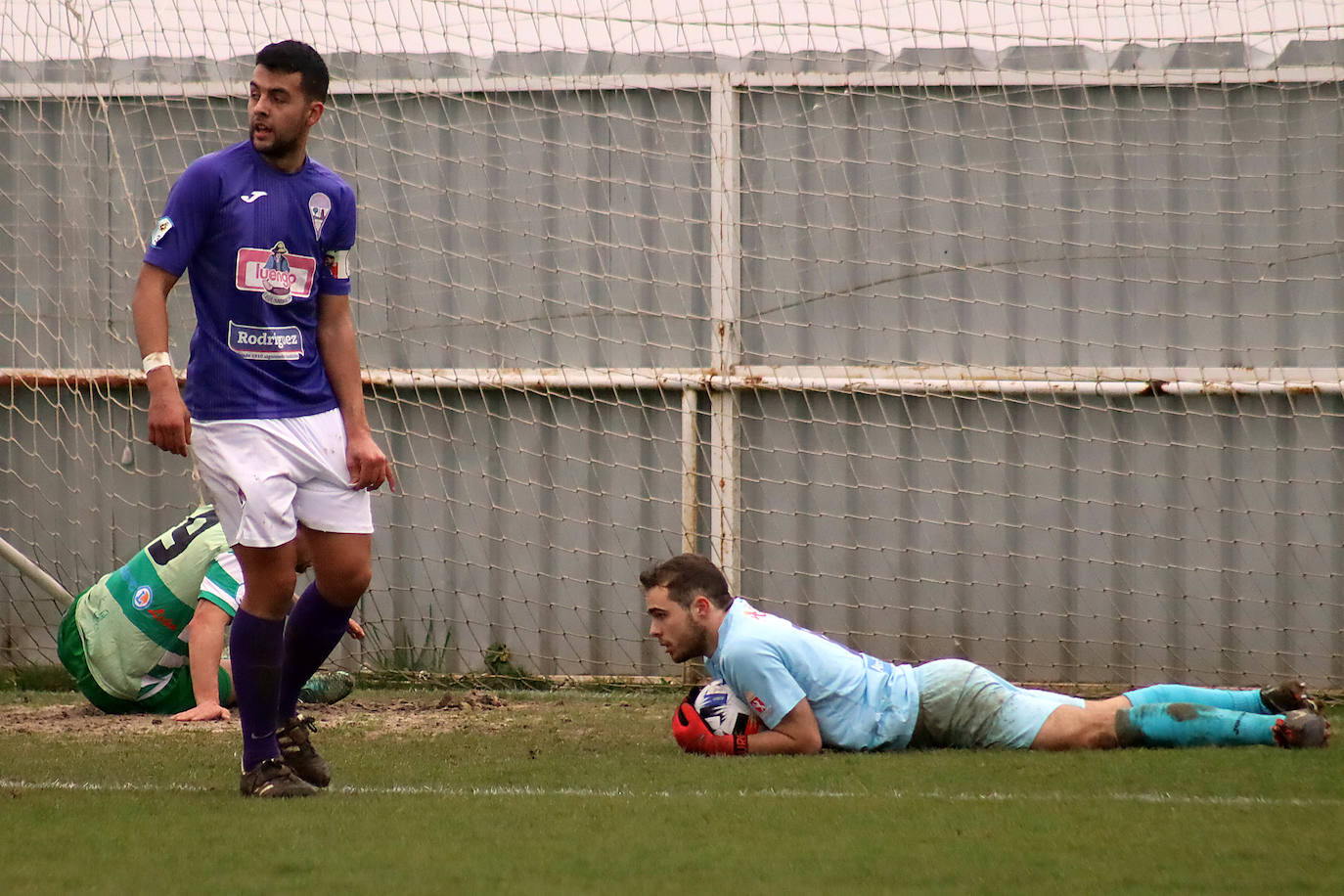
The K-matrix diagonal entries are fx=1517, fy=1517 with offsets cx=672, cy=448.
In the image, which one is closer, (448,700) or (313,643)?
(313,643)

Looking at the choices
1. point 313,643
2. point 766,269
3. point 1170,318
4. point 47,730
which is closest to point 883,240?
point 766,269

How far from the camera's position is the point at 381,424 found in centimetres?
652

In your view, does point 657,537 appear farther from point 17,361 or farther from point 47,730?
point 17,361

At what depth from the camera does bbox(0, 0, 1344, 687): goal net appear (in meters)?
6.03

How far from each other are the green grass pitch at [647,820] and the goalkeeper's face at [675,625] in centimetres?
33

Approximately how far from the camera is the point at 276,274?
3.76m

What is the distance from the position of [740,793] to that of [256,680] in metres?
1.23

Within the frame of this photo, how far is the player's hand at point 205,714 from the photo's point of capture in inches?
207

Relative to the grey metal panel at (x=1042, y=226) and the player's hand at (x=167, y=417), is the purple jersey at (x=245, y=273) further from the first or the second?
the grey metal panel at (x=1042, y=226)

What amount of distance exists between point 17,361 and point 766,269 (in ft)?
10.9

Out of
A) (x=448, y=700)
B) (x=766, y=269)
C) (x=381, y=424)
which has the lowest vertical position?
(x=448, y=700)

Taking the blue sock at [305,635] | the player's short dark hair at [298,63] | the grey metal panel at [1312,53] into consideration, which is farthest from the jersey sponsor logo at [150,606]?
the grey metal panel at [1312,53]

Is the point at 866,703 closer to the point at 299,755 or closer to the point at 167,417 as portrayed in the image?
the point at 299,755

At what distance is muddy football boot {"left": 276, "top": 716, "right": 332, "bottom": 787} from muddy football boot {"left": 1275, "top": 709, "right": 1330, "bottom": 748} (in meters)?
2.71
